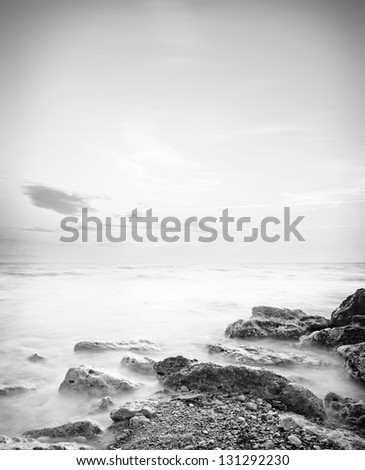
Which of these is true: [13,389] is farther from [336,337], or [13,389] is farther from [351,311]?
[351,311]

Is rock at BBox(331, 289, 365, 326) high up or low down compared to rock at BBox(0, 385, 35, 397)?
up

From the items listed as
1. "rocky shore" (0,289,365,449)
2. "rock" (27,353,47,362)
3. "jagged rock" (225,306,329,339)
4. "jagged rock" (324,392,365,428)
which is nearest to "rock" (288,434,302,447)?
"rocky shore" (0,289,365,449)

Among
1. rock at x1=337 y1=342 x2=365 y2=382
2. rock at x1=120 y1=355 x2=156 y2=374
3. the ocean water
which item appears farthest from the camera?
rock at x1=120 y1=355 x2=156 y2=374

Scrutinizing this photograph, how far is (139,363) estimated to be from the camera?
370cm

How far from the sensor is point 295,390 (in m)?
2.71

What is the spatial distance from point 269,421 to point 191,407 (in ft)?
1.99

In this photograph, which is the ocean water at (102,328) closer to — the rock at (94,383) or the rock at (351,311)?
the rock at (94,383)

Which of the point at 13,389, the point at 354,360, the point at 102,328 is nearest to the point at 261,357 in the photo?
the point at 354,360

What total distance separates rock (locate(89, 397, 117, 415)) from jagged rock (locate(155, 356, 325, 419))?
0.56 m

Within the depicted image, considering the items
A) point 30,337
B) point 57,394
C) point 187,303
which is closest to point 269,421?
point 57,394

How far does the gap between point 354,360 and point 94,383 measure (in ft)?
8.71

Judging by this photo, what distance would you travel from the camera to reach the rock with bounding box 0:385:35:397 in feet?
10.3

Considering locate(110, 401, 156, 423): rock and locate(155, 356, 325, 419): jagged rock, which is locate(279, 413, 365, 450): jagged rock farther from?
locate(110, 401, 156, 423): rock
